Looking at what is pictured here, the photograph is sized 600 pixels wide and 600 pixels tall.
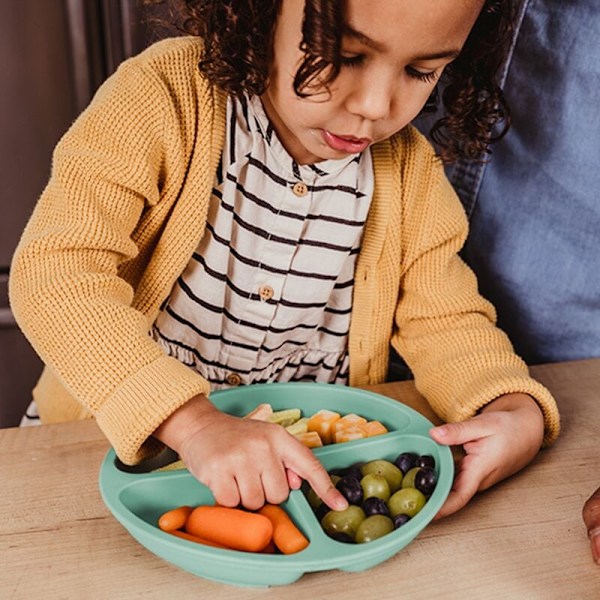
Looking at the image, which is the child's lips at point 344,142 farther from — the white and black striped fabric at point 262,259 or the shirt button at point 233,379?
the shirt button at point 233,379

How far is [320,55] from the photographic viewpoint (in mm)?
747

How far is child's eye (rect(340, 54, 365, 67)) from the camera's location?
76cm

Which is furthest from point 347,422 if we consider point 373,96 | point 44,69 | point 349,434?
point 44,69

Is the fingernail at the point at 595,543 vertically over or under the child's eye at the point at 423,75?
under

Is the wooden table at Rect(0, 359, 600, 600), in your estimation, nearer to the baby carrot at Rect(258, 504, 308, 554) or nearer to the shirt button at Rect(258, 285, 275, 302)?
the baby carrot at Rect(258, 504, 308, 554)

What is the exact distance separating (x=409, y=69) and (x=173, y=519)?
491 millimetres

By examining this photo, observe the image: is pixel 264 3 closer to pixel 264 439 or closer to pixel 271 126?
pixel 271 126

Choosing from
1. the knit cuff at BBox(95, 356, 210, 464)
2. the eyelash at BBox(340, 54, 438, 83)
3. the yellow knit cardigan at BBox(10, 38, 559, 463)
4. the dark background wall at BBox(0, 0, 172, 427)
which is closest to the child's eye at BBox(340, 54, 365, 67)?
the eyelash at BBox(340, 54, 438, 83)

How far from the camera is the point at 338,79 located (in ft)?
2.54

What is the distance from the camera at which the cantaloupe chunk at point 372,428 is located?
0.83 m

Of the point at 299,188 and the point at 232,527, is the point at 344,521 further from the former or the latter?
the point at 299,188

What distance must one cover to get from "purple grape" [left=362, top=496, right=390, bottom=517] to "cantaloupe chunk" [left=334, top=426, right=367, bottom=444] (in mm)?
95

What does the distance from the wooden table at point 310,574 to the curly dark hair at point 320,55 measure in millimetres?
423

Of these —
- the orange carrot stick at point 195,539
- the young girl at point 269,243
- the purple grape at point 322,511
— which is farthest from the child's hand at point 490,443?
the orange carrot stick at point 195,539
